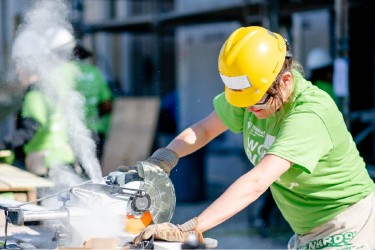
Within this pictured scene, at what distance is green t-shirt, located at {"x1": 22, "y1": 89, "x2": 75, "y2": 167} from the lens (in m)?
5.96

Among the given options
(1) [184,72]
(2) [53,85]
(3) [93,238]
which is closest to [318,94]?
(3) [93,238]

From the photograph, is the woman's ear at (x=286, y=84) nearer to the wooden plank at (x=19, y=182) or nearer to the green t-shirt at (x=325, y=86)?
the wooden plank at (x=19, y=182)

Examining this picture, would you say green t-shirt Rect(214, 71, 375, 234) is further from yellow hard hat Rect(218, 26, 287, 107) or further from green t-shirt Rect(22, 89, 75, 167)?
green t-shirt Rect(22, 89, 75, 167)

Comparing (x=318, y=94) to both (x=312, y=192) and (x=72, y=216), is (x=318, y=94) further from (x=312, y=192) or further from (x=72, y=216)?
(x=72, y=216)

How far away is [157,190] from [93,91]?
4.53 m

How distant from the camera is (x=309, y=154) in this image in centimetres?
286

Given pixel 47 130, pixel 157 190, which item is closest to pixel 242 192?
pixel 157 190

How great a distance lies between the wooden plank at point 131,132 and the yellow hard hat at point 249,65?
20.7ft

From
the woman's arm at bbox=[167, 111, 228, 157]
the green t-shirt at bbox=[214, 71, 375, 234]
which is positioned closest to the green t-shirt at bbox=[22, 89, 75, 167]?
the woman's arm at bbox=[167, 111, 228, 157]

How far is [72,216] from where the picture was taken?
127 inches

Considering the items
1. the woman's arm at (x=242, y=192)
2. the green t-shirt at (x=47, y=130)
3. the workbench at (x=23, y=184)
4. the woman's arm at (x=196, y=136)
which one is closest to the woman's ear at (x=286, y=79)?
the woman's arm at (x=242, y=192)

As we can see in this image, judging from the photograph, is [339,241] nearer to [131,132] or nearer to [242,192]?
[242,192]

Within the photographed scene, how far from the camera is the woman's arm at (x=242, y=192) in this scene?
2.75 metres

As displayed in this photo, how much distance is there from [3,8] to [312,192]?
30.5 feet
